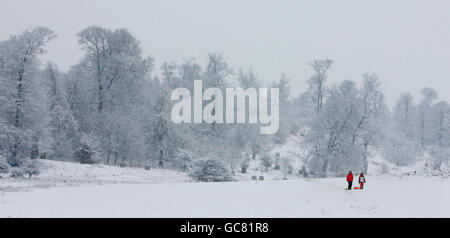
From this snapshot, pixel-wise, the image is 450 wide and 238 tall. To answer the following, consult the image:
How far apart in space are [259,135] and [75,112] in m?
21.5

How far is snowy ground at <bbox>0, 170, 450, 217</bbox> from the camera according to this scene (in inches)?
556

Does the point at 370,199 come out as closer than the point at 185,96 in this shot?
Yes

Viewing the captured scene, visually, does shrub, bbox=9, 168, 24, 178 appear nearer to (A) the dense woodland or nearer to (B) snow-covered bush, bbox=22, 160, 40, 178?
(B) snow-covered bush, bbox=22, 160, 40, 178

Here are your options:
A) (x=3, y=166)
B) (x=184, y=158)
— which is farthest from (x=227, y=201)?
(x=184, y=158)

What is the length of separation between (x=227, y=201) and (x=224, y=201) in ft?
0.45

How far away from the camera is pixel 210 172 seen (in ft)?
92.4

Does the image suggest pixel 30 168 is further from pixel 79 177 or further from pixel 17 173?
pixel 79 177

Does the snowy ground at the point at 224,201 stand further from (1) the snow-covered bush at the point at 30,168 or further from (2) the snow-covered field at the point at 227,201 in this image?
(1) the snow-covered bush at the point at 30,168

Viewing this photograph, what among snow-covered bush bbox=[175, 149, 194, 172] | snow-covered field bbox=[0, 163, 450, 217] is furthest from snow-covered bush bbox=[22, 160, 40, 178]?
snow-covered bush bbox=[175, 149, 194, 172]

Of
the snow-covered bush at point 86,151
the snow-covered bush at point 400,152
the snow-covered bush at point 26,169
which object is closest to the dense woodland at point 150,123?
the snow-covered bush at point 86,151

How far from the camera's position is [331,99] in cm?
4000

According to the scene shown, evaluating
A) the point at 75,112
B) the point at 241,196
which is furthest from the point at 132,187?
the point at 75,112

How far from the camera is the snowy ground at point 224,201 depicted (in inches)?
556
